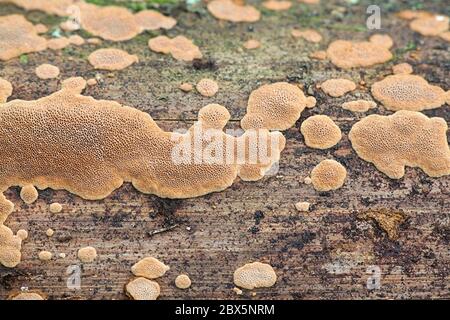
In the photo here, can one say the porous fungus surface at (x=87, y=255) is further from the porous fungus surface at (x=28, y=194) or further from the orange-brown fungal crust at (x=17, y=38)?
the orange-brown fungal crust at (x=17, y=38)

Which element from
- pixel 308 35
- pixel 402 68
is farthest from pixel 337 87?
pixel 308 35

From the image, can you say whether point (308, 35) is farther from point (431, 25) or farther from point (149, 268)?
point (149, 268)

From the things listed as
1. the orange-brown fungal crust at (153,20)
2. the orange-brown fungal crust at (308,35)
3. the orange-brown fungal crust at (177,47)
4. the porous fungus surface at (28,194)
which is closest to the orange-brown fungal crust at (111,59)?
the orange-brown fungal crust at (177,47)

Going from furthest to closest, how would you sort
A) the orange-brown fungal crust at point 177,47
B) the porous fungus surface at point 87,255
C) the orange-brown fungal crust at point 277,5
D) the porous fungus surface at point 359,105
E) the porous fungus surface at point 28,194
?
the orange-brown fungal crust at point 277,5
the orange-brown fungal crust at point 177,47
the porous fungus surface at point 359,105
the porous fungus surface at point 28,194
the porous fungus surface at point 87,255

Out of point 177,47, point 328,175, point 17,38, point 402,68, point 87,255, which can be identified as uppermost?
point 17,38

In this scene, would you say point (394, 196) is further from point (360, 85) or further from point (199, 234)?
point (199, 234)

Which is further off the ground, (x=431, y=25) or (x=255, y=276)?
(x=431, y=25)

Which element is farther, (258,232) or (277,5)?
(277,5)

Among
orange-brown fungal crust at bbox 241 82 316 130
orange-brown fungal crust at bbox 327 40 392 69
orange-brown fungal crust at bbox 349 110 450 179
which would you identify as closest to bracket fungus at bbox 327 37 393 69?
orange-brown fungal crust at bbox 327 40 392 69
